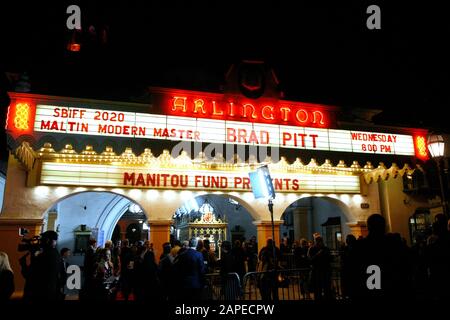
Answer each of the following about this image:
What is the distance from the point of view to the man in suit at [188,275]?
24.9ft

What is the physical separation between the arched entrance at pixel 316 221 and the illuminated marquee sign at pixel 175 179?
15.1ft

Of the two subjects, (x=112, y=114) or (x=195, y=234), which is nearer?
(x=112, y=114)

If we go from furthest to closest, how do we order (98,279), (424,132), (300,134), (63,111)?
(424,132)
(300,134)
(63,111)
(98,279)

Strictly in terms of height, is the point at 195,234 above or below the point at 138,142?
below

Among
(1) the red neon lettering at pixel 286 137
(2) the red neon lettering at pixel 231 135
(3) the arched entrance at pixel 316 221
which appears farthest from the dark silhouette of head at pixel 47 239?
(3) the arched entrance at pixel 316 221

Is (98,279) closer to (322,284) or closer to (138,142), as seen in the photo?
(138,142)

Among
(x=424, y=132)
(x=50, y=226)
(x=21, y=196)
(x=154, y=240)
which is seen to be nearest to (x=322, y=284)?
(x=154, y=240)

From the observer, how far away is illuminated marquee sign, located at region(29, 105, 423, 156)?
9.51 meters

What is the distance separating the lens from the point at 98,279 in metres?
8.53

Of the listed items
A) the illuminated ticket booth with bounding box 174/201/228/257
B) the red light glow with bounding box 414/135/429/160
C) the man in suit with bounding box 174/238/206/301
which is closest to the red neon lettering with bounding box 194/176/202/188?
the illuminated ticket booth with bounding box 174/201/228/257

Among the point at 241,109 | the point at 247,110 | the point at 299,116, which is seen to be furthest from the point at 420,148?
the point at 241,109

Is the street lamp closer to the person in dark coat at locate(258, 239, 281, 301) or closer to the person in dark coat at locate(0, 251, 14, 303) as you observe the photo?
the person in dark coat at locate(258, 239, 281, 301)

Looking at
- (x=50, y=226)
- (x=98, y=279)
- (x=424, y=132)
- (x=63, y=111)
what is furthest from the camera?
(x=50, y=226)

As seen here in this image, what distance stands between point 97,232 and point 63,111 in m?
11.0
